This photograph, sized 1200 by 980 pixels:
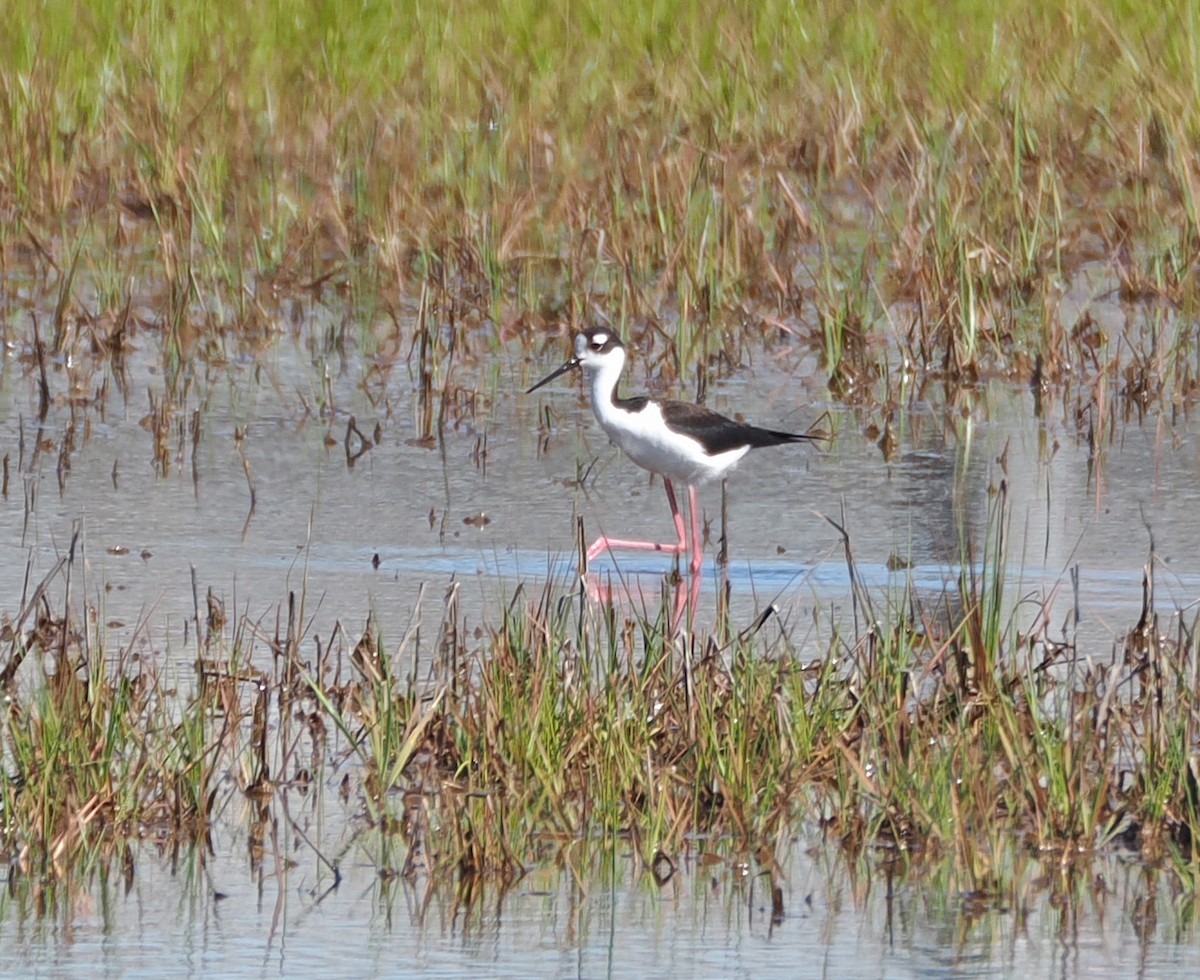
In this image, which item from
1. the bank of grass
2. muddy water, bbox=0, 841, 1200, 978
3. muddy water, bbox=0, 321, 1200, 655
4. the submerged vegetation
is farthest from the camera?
the bank of grass

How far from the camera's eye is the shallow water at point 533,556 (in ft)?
12.7

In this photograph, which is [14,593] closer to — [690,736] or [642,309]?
[690,736]

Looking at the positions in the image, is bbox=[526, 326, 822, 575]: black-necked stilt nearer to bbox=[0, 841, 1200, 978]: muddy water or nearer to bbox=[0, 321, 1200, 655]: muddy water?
bbox=[0, 321, 1200, 655]: muddy water

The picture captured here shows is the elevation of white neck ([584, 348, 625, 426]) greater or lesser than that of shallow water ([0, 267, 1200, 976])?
greater

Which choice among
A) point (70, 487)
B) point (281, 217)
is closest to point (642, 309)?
point (281, 217)

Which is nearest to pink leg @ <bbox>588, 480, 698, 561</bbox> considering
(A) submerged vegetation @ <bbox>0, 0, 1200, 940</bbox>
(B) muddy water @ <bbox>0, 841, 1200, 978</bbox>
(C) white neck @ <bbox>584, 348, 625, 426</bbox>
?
(A) submerged vegetation @ <bbox>0, 0, 1200, 940</bbox>

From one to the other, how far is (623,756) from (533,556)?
2.56 m

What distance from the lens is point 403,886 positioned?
4.14 m

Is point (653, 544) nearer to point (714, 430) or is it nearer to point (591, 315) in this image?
point (714, 430)

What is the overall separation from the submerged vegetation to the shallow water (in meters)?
0.09

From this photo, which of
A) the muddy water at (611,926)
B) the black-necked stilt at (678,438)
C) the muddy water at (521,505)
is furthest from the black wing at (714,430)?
the muddy water at (611,926)

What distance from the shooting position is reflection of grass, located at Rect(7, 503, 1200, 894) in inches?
168

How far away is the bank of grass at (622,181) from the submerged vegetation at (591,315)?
0.04 meters

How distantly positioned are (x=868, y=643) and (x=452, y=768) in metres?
1.24
